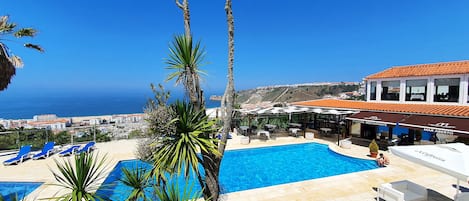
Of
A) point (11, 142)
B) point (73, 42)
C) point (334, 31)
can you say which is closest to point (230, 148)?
point (11, 142)

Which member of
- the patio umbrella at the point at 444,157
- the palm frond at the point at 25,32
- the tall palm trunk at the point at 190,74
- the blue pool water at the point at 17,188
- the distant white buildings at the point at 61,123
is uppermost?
the palm frond at the point at 25,32

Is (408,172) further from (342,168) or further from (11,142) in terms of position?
(11,142)

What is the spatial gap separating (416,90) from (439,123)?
23.0 feet

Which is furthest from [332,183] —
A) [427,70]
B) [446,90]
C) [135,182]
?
[427,70]

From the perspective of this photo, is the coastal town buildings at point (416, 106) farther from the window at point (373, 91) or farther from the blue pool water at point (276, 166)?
the blue pool water at point (276, 166)

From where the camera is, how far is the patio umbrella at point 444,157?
592cm

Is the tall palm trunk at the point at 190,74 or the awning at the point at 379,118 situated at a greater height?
the tall palm trunk at the point at 190,74

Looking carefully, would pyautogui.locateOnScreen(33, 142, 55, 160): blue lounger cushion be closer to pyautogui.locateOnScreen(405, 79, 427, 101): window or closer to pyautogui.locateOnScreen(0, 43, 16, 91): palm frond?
pyautogui.locateOnScreen(0, 43, 16, 91): palm frond

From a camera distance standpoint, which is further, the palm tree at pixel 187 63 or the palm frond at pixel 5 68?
the palm frond at pixel 5 68

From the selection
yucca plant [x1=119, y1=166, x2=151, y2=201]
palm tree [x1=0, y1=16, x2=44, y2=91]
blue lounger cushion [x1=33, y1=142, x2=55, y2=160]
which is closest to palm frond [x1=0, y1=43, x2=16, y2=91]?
palm tree [x1=0, y1=16, x2=44, y2=91]

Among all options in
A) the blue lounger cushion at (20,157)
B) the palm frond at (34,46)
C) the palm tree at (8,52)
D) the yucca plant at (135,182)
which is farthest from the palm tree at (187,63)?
the blue lounger cushion at (20,157)

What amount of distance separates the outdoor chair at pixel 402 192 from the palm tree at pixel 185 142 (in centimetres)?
680

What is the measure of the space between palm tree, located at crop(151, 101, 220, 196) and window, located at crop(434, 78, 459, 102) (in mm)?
21227

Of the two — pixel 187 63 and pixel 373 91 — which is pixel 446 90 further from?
pixel 187 63
